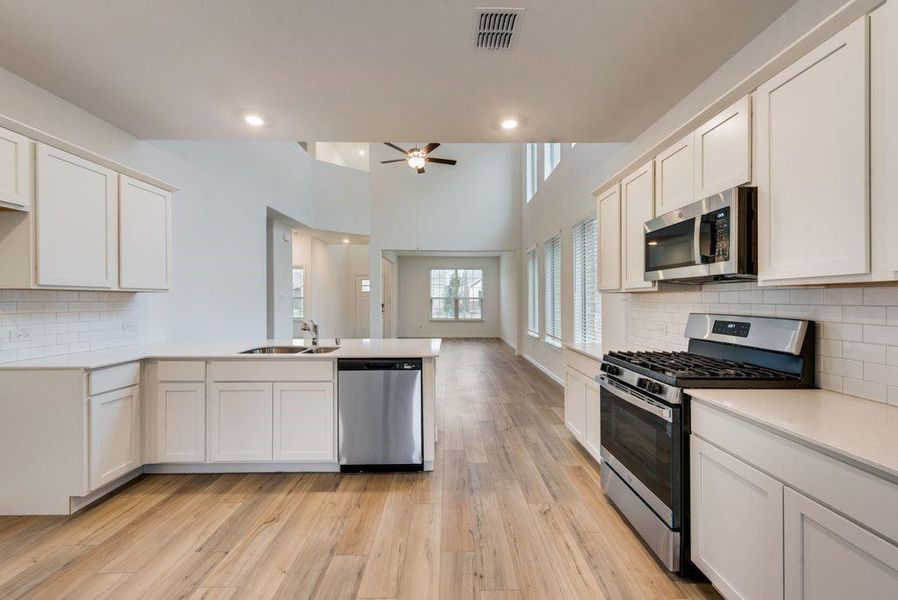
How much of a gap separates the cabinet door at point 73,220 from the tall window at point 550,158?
17.0 feet

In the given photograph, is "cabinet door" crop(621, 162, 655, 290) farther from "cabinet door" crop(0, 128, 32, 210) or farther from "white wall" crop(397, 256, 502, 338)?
"white wall" crop(397, 256, 502, 338)

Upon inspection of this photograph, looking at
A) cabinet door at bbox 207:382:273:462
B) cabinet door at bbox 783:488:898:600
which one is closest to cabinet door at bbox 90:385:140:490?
cabinet door at bbox 207:382:273:462

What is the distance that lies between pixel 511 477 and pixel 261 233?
14.9 feet

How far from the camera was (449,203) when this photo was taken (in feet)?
27.6

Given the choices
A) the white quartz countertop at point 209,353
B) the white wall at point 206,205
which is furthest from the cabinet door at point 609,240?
the white wall at point 206,205

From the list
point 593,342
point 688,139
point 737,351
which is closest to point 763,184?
point 688,139

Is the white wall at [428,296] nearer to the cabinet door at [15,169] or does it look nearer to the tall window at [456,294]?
the tall window at [456,294]

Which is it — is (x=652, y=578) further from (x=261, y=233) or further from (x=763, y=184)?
(x=261, y=233)

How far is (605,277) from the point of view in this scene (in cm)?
324

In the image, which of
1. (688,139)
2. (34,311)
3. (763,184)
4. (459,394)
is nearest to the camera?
(763,184)

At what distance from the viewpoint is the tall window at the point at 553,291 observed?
6.01m

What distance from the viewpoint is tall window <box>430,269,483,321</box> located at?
11758mm

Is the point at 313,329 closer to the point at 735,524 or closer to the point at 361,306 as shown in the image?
the point at 735,524

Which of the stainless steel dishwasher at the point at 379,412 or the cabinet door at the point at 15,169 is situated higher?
the cabinet door at the point at 15,169
